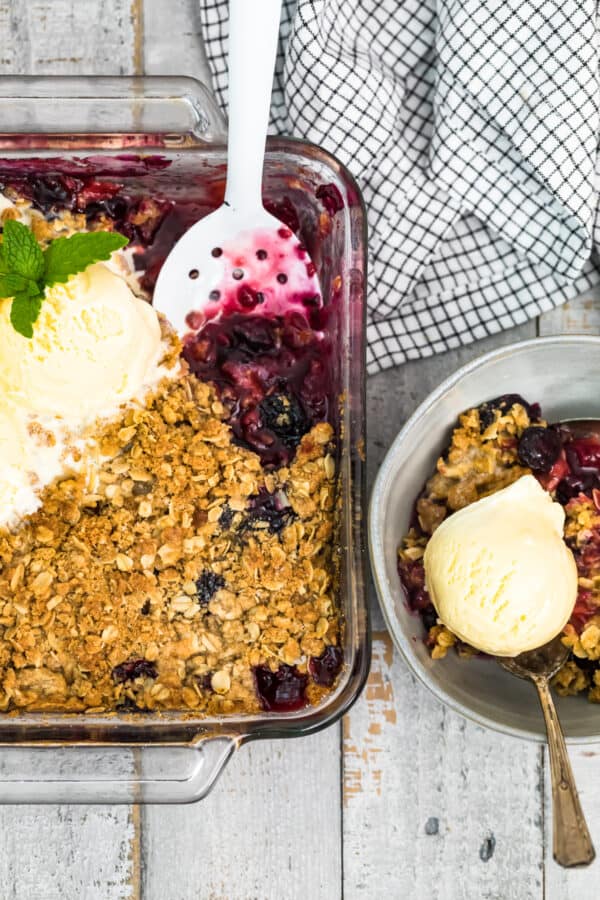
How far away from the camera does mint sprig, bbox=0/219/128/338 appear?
126 cm

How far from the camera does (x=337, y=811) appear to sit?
1590mm

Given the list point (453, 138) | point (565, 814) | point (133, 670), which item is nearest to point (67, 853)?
point (133, 670)

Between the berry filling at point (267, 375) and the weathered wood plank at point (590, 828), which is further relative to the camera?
the weathered wood plank at point (590, 828)

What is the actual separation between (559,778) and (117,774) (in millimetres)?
625

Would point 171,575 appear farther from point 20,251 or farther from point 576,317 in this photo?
point 576,317

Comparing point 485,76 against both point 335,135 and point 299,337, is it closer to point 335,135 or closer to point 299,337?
point 335,135

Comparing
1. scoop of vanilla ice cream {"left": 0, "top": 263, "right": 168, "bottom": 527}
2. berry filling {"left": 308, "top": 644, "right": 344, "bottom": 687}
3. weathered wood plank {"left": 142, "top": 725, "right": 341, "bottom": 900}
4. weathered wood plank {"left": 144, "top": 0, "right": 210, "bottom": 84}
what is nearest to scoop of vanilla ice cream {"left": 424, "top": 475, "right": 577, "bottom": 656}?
berry filling {"left": 308, "top": 644, "right": 344, "bottom": 687}

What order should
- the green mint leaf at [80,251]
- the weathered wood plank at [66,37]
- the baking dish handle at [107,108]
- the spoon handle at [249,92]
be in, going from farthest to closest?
the weathered wood plank at [66,37], the baking dish handle at [107,108], the green mint leaf at [80,251], the spoon handle at [249,92]

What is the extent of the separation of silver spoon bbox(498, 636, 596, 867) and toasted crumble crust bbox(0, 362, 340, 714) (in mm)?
297

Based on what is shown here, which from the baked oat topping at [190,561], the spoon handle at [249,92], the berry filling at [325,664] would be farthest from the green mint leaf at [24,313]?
the berry filling at [325,664]

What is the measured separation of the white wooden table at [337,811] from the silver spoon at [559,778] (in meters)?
0.25

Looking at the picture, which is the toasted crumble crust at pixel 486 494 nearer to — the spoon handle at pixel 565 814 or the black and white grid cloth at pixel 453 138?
the spoon handle at pixel 565 814

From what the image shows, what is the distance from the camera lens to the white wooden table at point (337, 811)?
5.16ft

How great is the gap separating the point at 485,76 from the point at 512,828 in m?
1.19
